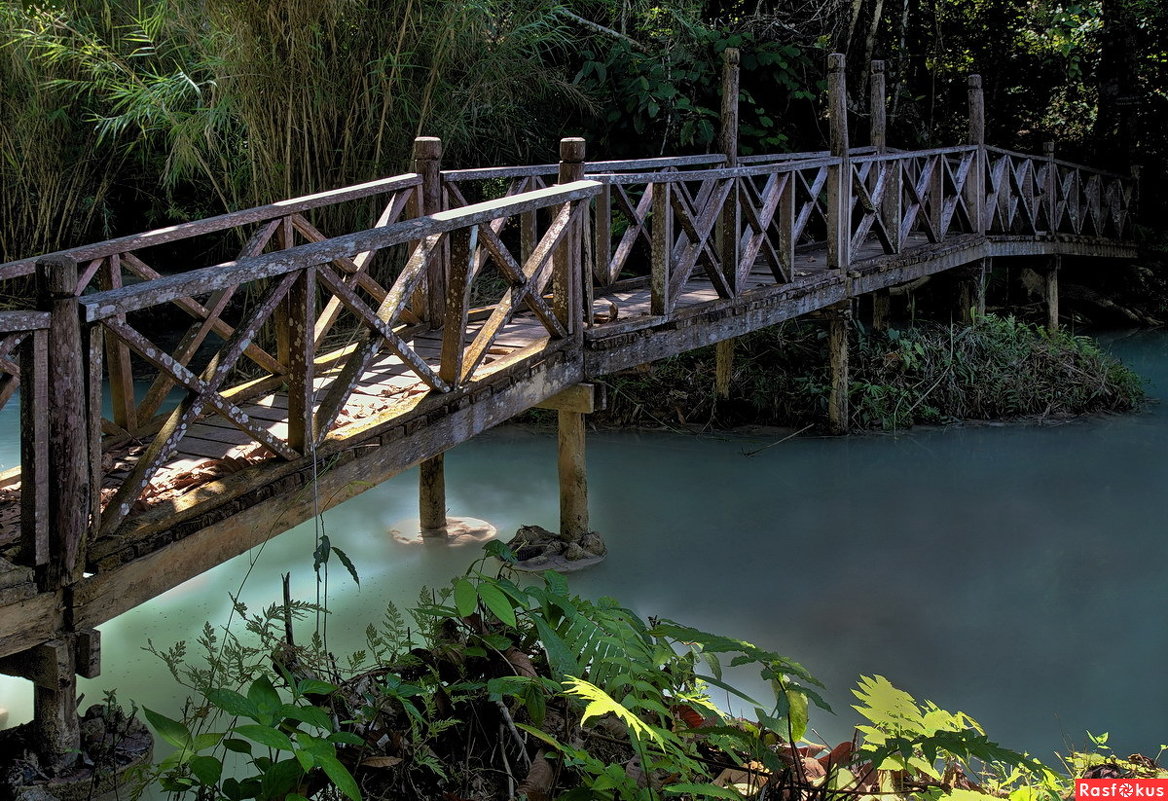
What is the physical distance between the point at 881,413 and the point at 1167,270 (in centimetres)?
519

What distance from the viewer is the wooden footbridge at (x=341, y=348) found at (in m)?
2.76

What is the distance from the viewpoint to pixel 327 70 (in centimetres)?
653

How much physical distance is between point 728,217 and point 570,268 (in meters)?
1.40

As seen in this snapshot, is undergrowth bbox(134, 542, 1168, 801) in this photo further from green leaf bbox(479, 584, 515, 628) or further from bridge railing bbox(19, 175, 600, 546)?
bridge railing bbox(19, 175, 600, 546)

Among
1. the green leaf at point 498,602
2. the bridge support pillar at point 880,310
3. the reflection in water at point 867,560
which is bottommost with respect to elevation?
the reflection in water at point 867,560

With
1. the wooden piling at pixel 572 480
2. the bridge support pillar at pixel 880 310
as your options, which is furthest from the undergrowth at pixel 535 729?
the bridge support pillar at pixel 880 310

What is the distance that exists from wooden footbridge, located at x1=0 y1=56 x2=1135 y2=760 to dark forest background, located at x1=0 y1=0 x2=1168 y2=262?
0.90 metres

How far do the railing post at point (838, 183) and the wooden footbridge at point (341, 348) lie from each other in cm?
2

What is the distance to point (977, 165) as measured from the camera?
8336mm

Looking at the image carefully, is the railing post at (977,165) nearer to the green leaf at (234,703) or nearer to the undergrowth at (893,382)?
the undergrowth at (893,382)

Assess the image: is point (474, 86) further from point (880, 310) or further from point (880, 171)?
point (880, 310)

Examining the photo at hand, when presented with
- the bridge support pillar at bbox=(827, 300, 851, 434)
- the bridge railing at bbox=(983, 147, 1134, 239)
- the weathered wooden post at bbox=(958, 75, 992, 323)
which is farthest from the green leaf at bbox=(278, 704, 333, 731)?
the bridge railing at bbox=(983, 147, 1134, 239)

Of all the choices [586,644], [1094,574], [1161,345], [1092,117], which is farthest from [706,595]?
[1092,117]

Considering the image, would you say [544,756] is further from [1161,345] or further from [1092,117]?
[1092,117]
